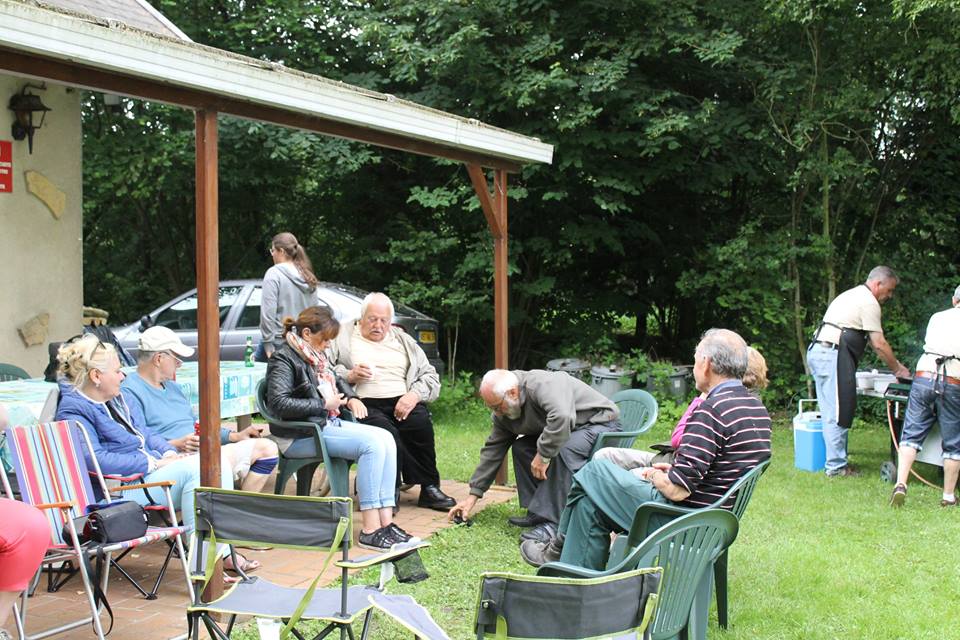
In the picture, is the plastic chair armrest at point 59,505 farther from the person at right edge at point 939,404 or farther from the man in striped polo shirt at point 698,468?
the person at right edge at point 939,404

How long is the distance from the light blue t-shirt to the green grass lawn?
132 centimetres

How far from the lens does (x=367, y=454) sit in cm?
529

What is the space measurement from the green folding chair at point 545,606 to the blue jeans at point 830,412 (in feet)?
18.1

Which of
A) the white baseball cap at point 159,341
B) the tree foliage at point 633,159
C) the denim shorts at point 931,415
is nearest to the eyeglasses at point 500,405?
the white baseball cap at point 159,341

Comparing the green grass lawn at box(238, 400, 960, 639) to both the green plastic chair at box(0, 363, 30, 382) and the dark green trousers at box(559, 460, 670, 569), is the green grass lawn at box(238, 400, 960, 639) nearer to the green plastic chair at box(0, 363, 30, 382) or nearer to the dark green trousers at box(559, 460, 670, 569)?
the dark green trousers at box(559, 460, 670, 569)

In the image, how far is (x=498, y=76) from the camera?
1059cm

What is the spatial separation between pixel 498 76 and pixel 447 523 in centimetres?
617

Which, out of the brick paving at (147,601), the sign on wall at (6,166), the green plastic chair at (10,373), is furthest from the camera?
the sign on wall at (6,166)

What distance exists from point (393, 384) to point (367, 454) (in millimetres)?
895

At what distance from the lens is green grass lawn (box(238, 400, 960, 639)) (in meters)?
4.20

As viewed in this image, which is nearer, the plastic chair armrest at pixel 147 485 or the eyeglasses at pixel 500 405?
the plastic chair armrest at pixel 147 485

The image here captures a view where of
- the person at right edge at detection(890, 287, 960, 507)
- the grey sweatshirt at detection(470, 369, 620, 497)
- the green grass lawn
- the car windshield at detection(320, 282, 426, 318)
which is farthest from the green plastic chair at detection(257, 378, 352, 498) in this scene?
the car windshield at detection(320, 282, 426, 318)

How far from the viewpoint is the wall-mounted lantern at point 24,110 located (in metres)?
7.69

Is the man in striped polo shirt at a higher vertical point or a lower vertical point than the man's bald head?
lower
